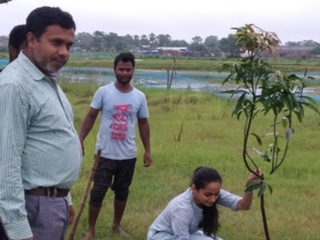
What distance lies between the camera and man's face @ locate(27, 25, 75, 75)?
7.66 feet

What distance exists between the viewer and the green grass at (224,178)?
5.21 metres

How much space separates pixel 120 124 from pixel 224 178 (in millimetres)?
2476

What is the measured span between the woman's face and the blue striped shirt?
1.34 meters

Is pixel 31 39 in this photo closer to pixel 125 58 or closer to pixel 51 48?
pixel 51 48

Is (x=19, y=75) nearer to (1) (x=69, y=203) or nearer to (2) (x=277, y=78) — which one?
(1) (x=69, y=203)

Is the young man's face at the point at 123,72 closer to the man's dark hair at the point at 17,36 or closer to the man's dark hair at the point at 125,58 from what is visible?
the man's dark hair at the point at 125,58

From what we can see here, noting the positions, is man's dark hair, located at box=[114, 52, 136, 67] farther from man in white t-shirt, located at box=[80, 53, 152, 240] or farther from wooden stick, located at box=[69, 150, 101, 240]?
wooden stick, located at box=[69, 150, 101, 240]

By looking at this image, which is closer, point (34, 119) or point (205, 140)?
point (34, 119)

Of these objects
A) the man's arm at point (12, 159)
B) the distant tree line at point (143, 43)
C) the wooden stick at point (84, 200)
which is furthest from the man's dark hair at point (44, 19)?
the distant tree line at point (143, 43)

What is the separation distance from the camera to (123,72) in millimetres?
4754

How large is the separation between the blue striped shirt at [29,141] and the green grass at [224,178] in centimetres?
226

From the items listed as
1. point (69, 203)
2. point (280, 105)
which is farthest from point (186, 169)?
point (69, 203)

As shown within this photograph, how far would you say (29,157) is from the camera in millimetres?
2309

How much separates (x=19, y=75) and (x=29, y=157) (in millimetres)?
307
